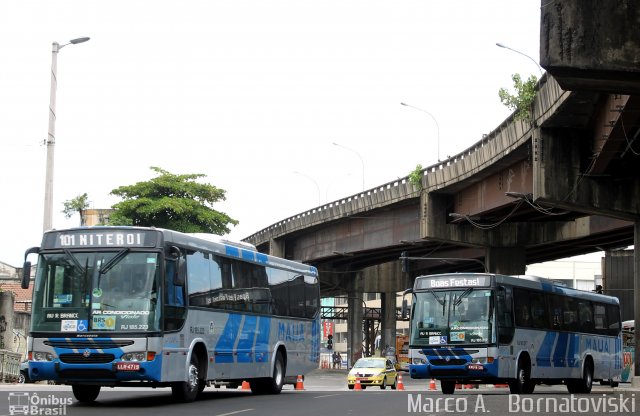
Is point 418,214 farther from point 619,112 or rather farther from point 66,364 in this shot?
point 66,364

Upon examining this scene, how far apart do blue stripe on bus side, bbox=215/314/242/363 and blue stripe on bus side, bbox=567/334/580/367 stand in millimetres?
13634

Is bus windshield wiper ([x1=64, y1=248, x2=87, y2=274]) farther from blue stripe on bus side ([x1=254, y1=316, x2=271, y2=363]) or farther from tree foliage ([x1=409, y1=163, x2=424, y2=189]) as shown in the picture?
tree foliage ([x1=409, y1=163, x2=424, y2=189])

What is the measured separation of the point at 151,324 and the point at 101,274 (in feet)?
4.30

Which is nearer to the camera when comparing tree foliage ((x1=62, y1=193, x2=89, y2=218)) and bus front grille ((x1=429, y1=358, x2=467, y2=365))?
bus front grille ((x1=429, y1=358, x2=467, y2=365))

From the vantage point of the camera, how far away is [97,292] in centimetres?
1984

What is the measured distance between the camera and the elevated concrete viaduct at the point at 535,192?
48.3 ft

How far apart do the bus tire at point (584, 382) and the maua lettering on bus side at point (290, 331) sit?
429 inches

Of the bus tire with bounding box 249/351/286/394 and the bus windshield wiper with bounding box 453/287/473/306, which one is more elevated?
the bus windshield wiper with bounding box 453/287/473/306

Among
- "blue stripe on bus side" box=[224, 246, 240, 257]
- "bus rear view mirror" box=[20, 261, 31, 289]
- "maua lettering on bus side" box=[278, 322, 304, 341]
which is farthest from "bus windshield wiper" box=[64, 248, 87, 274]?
"maua lettering on bus side" box=[278, 322, 304, 341]

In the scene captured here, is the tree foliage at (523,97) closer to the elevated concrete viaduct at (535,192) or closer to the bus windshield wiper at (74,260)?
the elevated concrete viaduct at (535,192)

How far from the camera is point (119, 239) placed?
66.5ft

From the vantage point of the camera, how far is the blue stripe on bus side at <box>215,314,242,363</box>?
22.8 m

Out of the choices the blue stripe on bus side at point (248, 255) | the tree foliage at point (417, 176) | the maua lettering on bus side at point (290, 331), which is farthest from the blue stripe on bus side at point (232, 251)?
the tree foliage at point (417, 176)

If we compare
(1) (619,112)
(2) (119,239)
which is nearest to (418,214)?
(1) (619,112)
